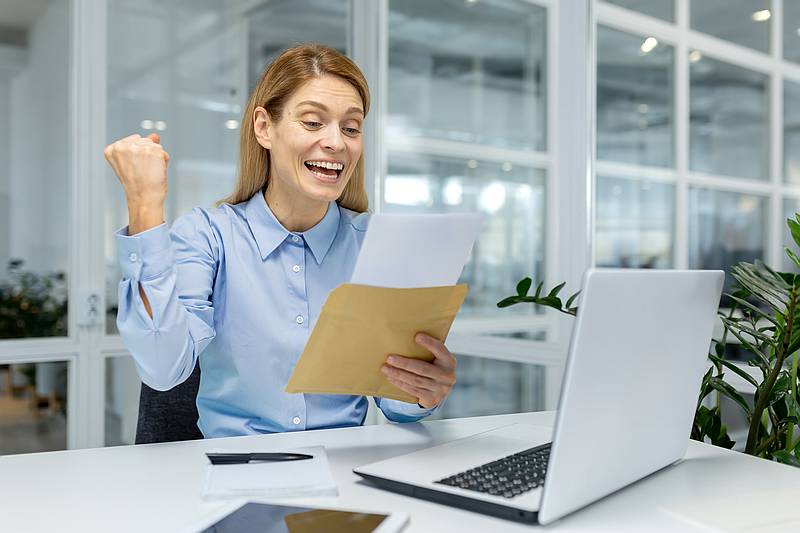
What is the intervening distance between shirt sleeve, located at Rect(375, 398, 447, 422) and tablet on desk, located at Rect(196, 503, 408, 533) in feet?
1.67

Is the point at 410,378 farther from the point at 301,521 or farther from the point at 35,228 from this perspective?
the point at 35,228

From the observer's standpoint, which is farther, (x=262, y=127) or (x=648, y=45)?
(x=648, y=45)

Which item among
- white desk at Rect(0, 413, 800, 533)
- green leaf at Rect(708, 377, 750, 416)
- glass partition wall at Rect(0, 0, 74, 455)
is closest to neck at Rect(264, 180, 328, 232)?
white desk at Rect(0, 413, 800, 533)

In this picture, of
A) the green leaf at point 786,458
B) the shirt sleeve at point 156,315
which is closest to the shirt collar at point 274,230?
the shirt sleeve at point 156,315

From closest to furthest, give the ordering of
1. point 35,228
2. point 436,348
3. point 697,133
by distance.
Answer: point 436,348 < point 697,133 < point 35,228

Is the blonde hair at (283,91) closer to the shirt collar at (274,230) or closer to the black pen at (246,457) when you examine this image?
the shirt collar at (274,230)

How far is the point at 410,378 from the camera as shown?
1.13 meters

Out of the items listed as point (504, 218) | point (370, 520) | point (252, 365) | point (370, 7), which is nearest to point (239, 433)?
point (252, 365)

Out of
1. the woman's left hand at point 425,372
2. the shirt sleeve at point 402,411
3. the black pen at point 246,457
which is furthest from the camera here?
the shirt sleeve at point 402,411

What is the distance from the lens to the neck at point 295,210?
59.9 inches

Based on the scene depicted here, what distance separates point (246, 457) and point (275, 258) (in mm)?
558

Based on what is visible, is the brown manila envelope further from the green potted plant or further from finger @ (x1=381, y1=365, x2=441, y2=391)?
the green potted plant

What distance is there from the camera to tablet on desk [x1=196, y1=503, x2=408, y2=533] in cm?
77

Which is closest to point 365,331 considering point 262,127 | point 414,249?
point 414,249
